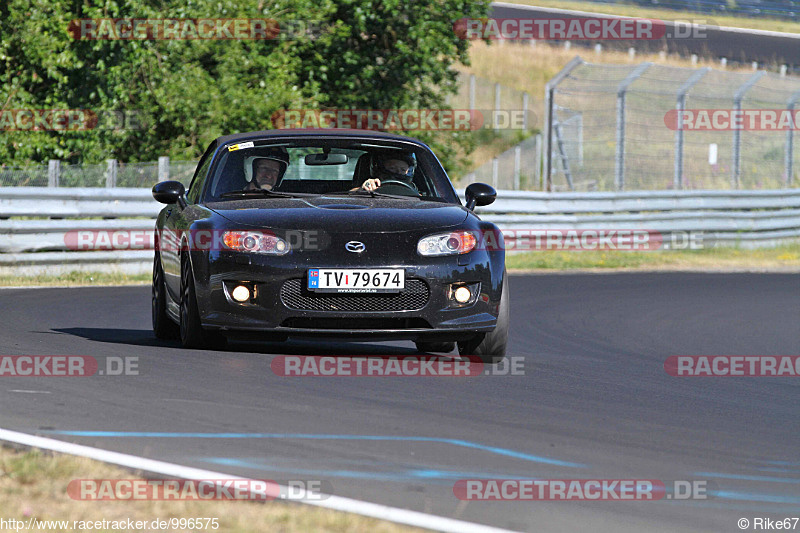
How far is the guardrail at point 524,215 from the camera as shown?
614 inches

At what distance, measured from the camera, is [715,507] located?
187 inches

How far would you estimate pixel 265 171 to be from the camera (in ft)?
30.0

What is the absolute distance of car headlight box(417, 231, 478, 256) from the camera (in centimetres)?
810

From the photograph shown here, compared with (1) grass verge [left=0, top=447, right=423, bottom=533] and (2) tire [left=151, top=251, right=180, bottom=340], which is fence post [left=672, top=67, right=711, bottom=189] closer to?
(2) tire [left=151, top=251, right=180, bottom=340]

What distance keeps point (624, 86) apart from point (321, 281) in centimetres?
1677

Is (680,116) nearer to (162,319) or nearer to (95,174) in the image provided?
(95,174)

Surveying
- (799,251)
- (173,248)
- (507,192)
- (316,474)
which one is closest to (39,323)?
(173,248)

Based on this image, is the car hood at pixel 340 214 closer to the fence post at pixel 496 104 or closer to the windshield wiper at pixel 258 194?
the windshield wiper at pixel 258 194

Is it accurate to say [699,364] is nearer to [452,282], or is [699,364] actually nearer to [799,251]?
[452,282]

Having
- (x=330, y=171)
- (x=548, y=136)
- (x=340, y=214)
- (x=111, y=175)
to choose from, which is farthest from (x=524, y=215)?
(x=340, y=214)

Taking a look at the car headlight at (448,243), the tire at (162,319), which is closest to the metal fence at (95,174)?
the tire at (162,319)

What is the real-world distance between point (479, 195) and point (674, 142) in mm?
17852

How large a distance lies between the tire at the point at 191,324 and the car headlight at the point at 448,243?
1.40 metres

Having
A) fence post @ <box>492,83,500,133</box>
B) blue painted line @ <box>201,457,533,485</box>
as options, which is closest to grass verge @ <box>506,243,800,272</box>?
blue painted line @ <box>201,457,533,485</box>
